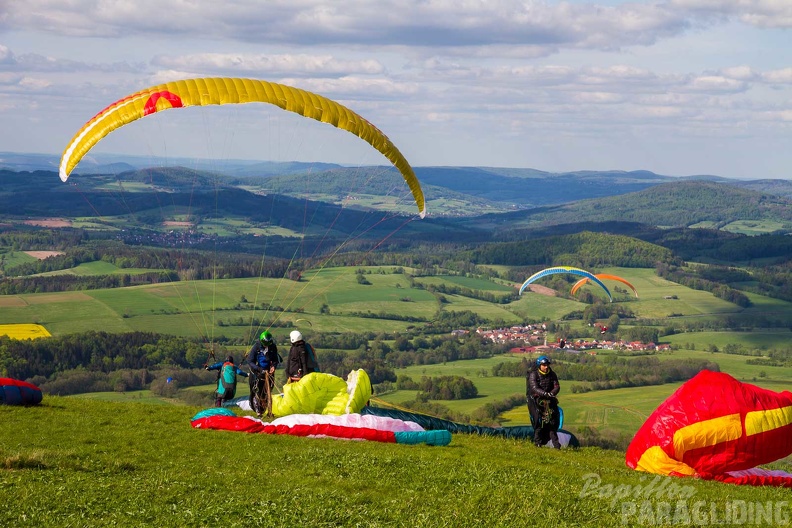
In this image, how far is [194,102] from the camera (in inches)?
759

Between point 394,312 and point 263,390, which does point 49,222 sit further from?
point 263,390

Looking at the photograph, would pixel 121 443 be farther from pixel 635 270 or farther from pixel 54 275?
pixel 635 270

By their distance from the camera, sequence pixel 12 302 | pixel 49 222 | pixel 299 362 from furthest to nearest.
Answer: pixel 49 222 → pixel 12 302 → pixel 299 362

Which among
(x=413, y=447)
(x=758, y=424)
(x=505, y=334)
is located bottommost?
(x=505, y=334)

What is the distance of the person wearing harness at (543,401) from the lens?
59.4ft

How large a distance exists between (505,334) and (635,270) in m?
66.1

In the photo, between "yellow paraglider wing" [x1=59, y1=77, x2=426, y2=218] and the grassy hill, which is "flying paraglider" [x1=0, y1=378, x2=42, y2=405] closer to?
the grassy hill

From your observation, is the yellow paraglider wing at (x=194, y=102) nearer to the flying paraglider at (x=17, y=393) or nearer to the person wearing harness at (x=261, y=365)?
the flying paraglider at (x=17, y=393)

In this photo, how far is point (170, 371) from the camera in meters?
66.3

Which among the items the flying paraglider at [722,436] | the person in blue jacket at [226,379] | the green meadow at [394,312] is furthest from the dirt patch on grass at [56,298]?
the flying paraglider at [722,436]

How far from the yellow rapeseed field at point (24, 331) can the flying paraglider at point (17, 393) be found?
6312 cm

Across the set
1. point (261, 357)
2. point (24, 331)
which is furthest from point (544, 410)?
point (24, 331)

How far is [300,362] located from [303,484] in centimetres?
796

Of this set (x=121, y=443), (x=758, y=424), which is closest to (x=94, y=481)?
(x=121, y=443)
